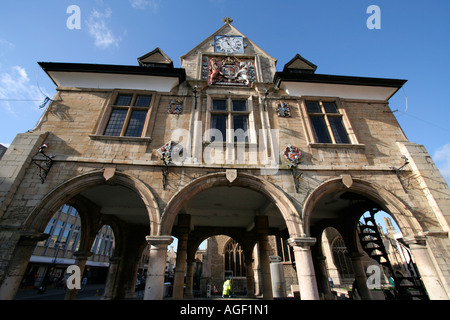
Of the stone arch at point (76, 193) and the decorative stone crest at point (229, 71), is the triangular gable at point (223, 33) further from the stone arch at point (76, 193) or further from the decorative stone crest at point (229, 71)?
the stone arch at point (76, 193)

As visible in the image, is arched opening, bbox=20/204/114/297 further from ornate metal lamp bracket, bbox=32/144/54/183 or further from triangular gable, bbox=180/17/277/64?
triangular gable, bbox=180/17/277/64

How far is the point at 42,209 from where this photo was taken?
6547 millimetres

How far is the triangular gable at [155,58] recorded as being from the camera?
424 inches

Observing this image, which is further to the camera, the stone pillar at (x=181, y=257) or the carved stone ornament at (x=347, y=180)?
the stone pillar at (x=181, y=257)

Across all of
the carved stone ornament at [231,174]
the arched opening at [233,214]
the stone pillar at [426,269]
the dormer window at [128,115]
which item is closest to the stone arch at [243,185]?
the arched opening at [233,214]

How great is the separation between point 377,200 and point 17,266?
11836mm

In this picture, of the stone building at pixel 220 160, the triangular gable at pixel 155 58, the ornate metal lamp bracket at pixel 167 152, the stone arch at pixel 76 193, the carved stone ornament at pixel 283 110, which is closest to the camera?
the stone arch at pixel 76 193

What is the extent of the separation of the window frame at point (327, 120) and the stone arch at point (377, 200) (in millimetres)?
1797

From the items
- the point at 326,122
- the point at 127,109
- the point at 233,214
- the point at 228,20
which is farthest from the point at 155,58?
the point at 233,214

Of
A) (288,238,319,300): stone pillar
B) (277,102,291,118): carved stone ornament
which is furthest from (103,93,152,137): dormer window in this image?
(288,238,319,300): stone pillar

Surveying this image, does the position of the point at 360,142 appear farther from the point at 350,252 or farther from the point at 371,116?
the point at 350,252

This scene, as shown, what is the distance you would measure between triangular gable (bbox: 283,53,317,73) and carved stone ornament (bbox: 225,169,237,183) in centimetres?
744

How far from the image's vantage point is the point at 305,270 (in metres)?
6.21

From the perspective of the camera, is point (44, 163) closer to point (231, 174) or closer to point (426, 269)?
point (231, 174)
